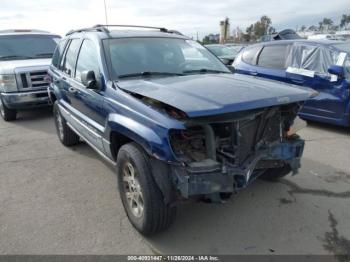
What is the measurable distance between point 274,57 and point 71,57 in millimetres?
4391

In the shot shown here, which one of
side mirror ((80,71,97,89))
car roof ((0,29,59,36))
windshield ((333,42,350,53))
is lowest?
side mirror ((80,71,97,89))

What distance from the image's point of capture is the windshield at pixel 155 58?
147 inches

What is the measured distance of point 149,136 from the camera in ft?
8.97

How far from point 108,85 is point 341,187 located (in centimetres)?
302


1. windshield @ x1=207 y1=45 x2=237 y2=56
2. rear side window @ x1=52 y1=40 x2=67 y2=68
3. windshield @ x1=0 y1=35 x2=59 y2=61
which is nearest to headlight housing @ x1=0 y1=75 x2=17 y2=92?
windshield @ x1=0 y1=35 x2=59 y2=61

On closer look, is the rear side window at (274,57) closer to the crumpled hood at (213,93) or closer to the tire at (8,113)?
the crumpled hood at (213,93)

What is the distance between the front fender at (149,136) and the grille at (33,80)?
548 cm

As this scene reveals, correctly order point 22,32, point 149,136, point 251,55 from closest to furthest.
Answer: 1. point 149,136
2. point 251,55
3. point 22,32

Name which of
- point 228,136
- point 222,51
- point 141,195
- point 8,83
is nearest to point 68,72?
point 141,195

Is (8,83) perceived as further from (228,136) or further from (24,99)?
(228,136)

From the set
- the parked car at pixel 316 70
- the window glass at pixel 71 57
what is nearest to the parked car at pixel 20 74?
the window glass at pixel 71 57

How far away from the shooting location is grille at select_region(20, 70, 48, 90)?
7719 millimetres

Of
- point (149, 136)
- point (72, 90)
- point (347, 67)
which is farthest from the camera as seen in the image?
point (347, 67)

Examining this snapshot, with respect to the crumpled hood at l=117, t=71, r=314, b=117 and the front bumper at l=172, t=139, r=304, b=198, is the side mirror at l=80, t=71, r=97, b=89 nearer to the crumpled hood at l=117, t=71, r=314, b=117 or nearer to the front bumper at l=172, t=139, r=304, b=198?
the crumpled hood at l=117, t=71, r=314, b=117
